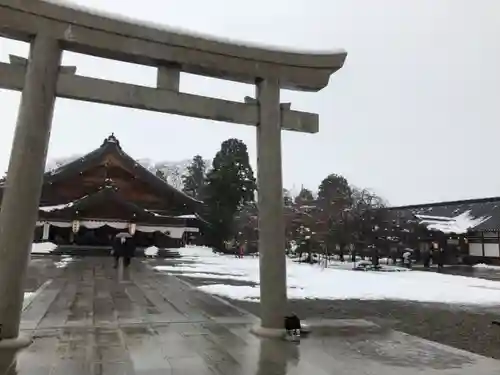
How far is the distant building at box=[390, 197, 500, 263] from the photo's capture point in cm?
3650

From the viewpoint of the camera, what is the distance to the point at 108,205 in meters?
30.8

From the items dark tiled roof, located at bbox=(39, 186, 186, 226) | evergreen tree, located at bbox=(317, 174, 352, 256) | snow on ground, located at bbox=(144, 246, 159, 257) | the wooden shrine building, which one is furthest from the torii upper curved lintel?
snow on ground, located at bbox=(144, 246, 159, 257)

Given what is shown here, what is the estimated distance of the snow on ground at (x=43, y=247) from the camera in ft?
97.6

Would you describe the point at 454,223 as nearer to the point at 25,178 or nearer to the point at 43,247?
the point at 43,247

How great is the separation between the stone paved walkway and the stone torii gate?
79 centimetres

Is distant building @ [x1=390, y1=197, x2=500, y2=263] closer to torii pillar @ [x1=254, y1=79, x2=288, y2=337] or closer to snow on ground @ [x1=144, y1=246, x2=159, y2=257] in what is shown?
snow on ground @ [x1=144, y1=246, x2=159, y2=257]

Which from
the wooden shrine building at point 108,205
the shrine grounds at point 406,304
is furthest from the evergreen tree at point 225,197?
the shrine grounds at point 406,304

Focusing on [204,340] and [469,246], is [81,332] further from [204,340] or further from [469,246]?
[469,246]

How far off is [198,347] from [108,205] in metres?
26.1

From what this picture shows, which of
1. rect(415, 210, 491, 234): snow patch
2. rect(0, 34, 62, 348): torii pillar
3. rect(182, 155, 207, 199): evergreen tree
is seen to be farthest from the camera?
rect(182, 155, 207, 199): evergreen tree

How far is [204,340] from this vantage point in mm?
6746

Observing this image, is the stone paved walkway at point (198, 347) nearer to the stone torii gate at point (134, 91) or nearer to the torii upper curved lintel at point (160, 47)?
the stone torii gate at point (134, 91)

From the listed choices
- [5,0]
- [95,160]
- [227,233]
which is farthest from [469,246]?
[5,0]

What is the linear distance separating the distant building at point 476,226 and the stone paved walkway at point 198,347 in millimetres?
32368
